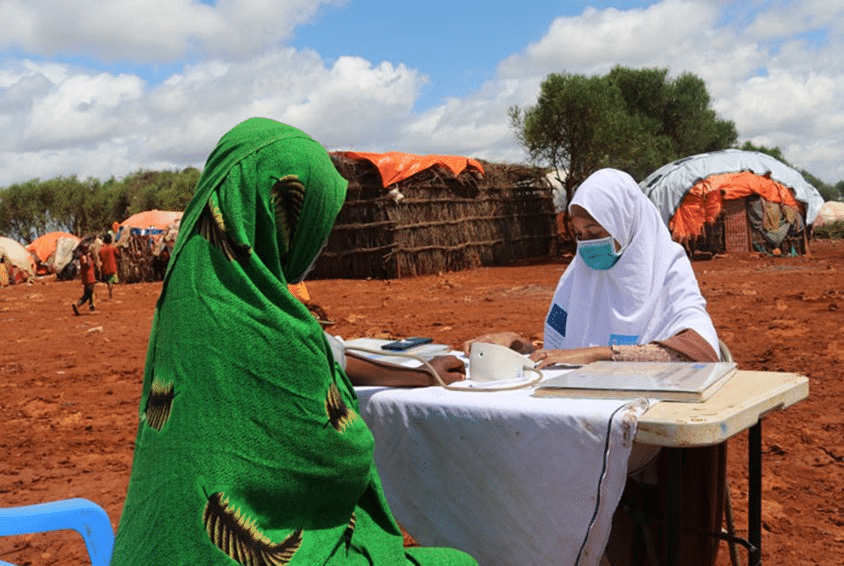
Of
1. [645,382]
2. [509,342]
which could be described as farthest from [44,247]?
[645,382]

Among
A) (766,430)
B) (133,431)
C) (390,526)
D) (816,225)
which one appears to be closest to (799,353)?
(766,430)

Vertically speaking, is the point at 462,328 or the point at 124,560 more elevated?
the point at 124,560

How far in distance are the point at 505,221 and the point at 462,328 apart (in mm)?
12835

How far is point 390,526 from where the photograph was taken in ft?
5.47

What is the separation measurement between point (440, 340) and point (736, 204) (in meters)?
14.3

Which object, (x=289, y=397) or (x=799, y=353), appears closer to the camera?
(x=289, y=397)

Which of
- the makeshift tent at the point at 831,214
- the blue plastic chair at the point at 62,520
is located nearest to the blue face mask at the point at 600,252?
the blue plastic chair at the point at 62,520

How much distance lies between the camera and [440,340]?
9.20m

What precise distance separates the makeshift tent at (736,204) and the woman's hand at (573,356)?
61.1ft

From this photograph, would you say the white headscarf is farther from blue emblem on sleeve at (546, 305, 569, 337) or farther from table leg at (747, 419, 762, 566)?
table leg at (747, 419, 762, 566)

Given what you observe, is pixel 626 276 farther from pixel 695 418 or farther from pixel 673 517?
pixel 695 418

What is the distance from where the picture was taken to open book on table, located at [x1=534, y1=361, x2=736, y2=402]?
73.9 inches

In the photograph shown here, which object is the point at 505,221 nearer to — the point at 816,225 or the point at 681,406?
the point at 816,225

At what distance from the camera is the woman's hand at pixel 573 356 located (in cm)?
257
